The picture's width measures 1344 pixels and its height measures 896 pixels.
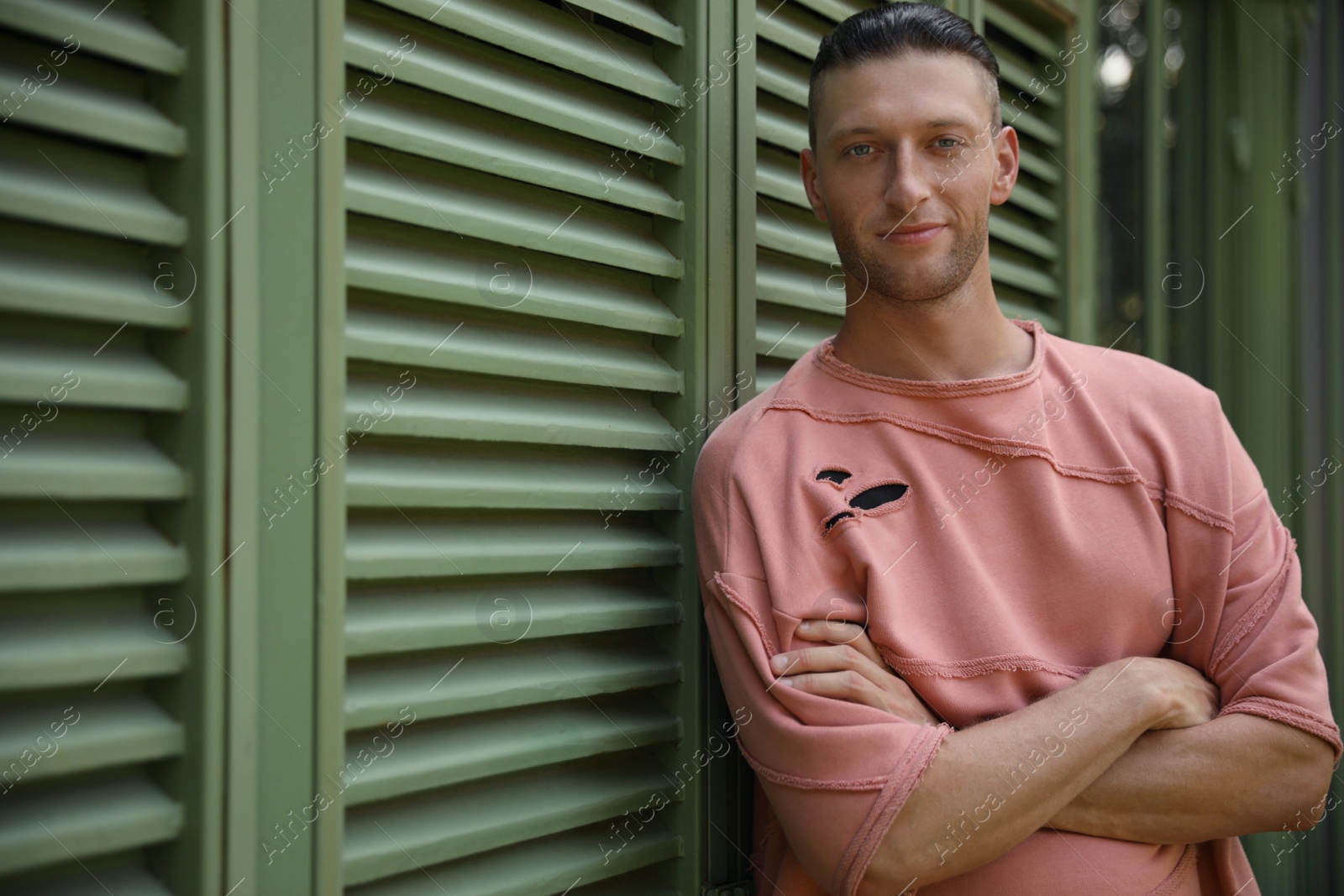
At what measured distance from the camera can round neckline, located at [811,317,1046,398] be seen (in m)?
1.63

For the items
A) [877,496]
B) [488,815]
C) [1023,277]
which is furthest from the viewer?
[1023,277]

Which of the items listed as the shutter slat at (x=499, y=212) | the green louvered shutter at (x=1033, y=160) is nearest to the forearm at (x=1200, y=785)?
the shutter slat at (x=499, y=212)

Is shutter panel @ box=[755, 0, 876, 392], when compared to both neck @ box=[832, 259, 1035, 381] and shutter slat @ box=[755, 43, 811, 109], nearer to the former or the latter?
shutter slat @ box=[755, 43, 811, 109]

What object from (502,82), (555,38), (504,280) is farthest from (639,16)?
(504,280)

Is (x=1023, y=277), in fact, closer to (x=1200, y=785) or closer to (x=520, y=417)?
(x=1200, y=785)

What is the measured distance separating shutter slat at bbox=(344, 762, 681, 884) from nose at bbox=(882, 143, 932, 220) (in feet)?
3.29

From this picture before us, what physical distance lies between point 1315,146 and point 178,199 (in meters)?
3.30

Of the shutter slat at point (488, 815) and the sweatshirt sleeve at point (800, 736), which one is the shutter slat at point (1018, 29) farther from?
the shutter slat at point (488, 815)

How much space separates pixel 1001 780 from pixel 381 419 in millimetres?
946

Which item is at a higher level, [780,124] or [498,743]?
[780,124]

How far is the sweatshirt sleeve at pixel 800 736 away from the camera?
1304mm

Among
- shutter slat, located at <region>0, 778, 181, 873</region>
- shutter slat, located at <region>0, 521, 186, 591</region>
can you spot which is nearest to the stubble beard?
shutter slat, located at <region>0, 521, 186, 591</region>

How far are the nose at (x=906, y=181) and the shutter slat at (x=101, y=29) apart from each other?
1.01 m

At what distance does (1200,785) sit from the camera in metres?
1.42
